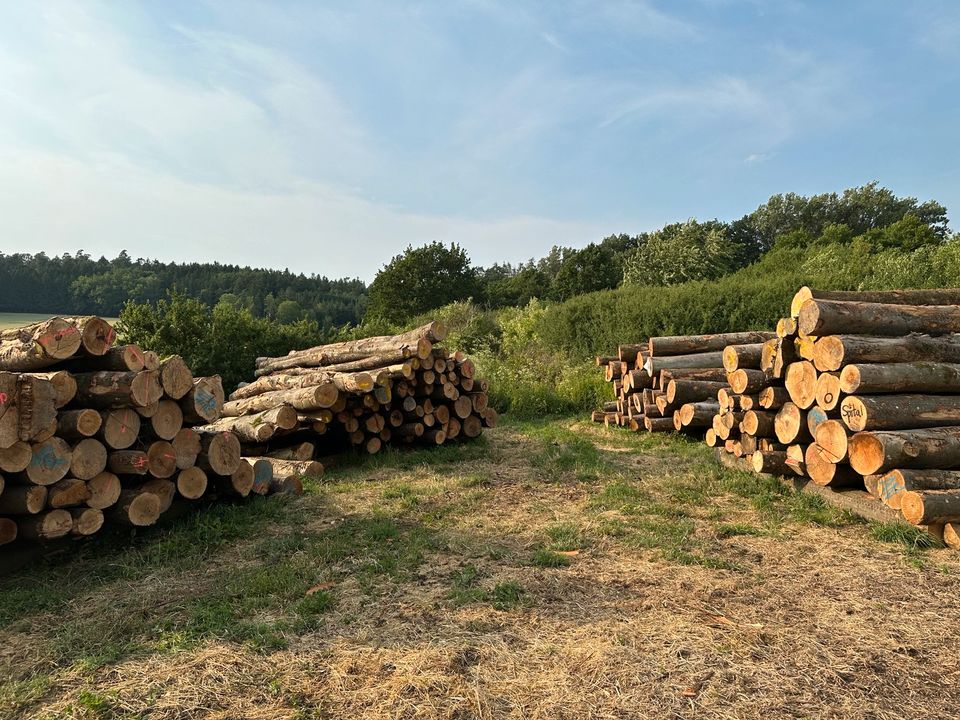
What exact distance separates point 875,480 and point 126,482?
6.30 m

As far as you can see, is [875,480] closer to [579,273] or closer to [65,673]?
[65,673]

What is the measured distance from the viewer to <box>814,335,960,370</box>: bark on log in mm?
5391

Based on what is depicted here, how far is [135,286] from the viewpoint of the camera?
33531 mm

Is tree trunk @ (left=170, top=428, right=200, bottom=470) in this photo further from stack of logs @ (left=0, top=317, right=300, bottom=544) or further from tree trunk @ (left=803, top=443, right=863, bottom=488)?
tree trunk @ (left=803, top=443, right=863, bottom=488)

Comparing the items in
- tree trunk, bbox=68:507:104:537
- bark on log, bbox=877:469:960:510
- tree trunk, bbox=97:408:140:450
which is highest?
tree trunk, bbox=97:408:140:450

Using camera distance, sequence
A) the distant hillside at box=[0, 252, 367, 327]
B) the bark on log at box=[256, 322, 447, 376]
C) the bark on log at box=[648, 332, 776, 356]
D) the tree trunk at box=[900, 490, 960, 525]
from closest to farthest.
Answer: the tree trunk at box=[900, 490, 960, 525], the bark on log at box=[256, 322, 447, 376], the bark on log at box=[648, 332, 776, 356], the distant hillside at box=[0, 252, 367, 327]

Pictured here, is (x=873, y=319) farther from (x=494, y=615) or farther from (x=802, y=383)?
(x=494, y=615)

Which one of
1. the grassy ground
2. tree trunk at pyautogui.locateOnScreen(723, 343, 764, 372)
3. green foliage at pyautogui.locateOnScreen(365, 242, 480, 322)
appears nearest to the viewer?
the grassy ground

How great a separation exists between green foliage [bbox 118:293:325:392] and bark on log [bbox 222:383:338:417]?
16.6ft

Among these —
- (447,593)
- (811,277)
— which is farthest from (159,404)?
(811,277)

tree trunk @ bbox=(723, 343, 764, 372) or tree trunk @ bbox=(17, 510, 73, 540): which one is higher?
tree trunk @ bbox=(723, 343, 764, 372)

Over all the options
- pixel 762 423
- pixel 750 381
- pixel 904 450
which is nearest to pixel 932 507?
pixel 904 450

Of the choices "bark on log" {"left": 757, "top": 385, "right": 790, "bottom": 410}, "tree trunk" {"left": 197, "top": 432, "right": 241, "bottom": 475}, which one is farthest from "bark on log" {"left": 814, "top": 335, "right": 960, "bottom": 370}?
"tree trunk" {"left": 197, "top": 432, "right": 241, "bottom": 475}

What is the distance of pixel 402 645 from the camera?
314 cm
